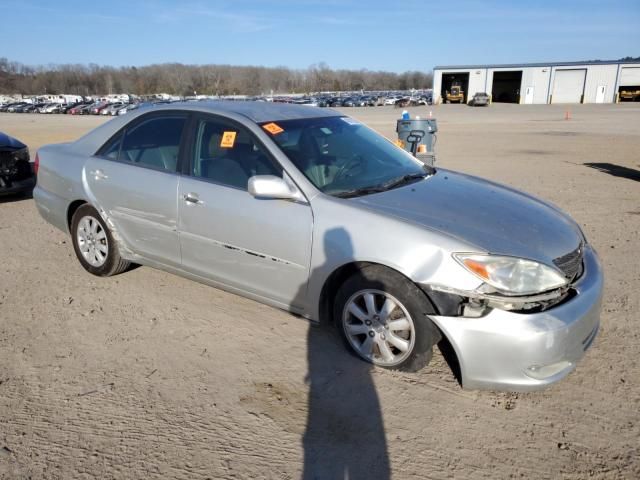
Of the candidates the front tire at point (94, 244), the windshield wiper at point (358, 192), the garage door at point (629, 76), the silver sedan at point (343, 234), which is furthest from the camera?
the garage door at point (629, 76)

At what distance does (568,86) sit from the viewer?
64.8 metres

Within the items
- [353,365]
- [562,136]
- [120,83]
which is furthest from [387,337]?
[120,83]

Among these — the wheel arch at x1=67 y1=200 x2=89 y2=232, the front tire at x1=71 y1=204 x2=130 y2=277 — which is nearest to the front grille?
the front tire at x1=71 y1=204 x2=130 y2=277

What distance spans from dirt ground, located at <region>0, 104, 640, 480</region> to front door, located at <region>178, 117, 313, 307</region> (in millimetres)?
453

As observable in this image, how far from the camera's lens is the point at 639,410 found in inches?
111

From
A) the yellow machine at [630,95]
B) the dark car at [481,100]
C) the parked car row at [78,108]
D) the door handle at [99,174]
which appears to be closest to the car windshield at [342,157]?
the door handle at [99,174]

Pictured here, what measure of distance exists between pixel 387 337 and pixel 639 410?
1451 millimetres

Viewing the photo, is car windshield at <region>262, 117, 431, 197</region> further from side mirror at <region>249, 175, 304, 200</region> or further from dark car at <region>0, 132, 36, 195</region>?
dark car at <region>0, 132, 36, 195</region>

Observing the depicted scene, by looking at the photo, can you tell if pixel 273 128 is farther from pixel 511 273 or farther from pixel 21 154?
pixel 21 154

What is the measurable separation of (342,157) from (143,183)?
1.63m

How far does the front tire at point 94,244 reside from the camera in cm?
454

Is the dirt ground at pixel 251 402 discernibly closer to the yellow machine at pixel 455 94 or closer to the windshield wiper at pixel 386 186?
the windshield wiper at pixel 386 186

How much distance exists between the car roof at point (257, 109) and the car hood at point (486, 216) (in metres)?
1.09

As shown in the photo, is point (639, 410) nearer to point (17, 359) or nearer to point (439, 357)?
point (439, 357)
